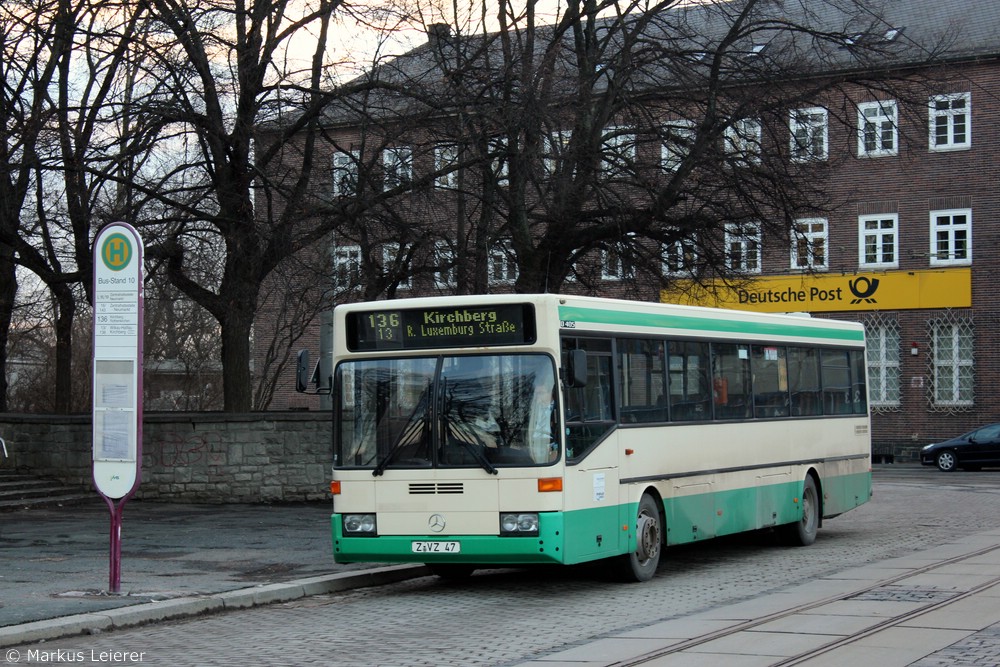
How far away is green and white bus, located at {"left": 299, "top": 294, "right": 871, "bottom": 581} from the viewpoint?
11828 millimetres

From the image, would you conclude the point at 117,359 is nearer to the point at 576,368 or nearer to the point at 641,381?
the point at 576,368

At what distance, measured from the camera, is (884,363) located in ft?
139

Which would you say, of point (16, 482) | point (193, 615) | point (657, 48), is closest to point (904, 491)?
point (657, 48)

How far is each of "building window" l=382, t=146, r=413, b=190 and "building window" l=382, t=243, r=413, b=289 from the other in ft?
6.63

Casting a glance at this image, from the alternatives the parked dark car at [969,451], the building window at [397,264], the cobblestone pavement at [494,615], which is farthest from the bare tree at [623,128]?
the parked dark car at [969,451]

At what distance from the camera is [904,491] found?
28.7 metres

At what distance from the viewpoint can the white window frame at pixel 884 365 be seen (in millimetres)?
42156

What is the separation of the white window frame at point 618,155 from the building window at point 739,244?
2069 millimetres

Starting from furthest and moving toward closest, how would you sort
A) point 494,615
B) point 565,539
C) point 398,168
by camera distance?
1. point 398,168
2. point 565,539
3. point 494,615

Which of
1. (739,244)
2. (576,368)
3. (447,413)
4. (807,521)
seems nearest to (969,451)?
(739,244)

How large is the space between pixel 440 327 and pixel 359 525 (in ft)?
6.49

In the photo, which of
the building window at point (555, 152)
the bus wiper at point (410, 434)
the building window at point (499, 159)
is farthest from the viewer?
the building window at point (499, 159)

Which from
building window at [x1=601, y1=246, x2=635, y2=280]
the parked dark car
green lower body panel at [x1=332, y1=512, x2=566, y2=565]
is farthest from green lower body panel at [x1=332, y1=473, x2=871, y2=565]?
the parked dark car

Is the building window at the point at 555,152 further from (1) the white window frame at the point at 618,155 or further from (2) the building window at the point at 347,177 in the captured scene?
(2) the building window at the point at 347,177
